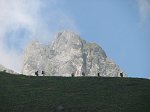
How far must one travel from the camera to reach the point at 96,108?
6638 centimetres

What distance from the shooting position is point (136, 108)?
66.1m

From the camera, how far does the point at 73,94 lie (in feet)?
254

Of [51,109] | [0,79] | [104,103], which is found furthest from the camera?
[0,79]

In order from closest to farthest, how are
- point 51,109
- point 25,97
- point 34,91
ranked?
point 51,109, point 25,97, point 34,91

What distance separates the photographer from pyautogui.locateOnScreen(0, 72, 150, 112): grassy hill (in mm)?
67000

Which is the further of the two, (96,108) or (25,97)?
(25,97)

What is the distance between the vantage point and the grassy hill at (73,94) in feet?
220

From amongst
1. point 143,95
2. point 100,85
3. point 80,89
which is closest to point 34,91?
point 80,89

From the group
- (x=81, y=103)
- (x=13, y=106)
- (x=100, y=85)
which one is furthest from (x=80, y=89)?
(x=13, y=106)

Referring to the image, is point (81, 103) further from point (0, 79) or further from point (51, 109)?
point (0, 79)

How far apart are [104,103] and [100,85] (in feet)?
50.7

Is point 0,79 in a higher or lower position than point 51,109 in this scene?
higher

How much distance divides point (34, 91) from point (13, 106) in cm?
1200

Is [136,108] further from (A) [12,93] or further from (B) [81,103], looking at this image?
(A) [12,93]
